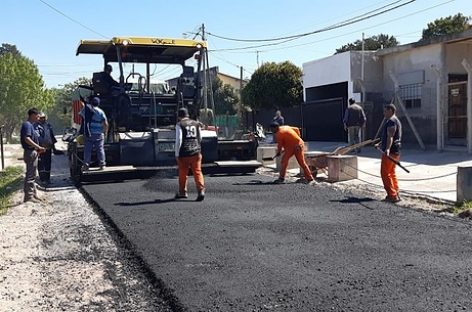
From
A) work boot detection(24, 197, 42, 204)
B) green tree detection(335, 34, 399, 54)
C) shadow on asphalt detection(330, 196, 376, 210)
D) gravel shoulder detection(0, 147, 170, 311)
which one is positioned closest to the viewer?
gravel shoulder detection(0, 147, 170, 311)

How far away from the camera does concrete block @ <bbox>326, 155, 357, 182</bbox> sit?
12.4 metres

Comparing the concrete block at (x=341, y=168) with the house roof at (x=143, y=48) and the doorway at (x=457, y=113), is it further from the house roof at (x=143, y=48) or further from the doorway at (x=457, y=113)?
the doorway at (x=457, y=113)

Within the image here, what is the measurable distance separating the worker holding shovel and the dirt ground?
0.94 ft

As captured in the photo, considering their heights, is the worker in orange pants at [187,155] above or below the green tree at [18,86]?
below

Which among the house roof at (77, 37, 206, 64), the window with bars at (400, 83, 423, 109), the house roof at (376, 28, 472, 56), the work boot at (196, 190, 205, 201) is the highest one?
the house roof at (376, 28, 472, 56)

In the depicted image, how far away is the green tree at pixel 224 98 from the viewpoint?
5269cm

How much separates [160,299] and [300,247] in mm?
2022

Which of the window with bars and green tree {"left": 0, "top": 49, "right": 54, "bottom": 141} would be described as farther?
green tree {"left": 0, "top": 49, "right": 54, "bottom": 141}

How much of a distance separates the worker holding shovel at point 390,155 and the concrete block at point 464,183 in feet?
3.41

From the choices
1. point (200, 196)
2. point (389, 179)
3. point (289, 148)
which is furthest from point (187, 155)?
point (389, 179)

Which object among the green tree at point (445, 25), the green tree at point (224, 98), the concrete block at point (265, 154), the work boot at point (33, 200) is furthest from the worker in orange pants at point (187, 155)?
the green tree at point (224, 98)

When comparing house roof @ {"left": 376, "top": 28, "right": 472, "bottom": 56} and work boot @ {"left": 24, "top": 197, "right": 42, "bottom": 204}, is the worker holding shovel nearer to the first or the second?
work boot @ {"left": 24, "top": 197, "right": 42, "bottom": 204}

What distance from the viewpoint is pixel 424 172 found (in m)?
12.8

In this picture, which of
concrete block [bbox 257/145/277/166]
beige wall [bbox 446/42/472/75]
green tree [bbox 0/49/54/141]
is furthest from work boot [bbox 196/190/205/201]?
green tree [bbox 0/49/54/141]
